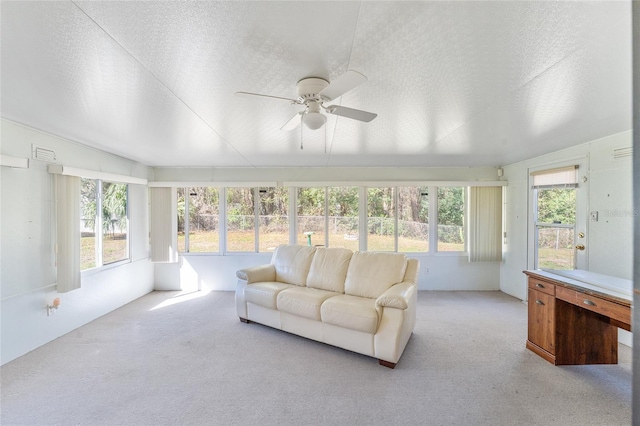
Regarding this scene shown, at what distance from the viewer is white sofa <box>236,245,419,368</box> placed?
8.41 feet

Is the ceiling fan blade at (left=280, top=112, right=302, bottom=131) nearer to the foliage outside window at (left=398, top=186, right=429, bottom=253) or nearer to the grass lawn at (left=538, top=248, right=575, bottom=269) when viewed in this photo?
the foliage outside window at (left=398, top=186, right=429, bottom=253)

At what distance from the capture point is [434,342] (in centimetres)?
302

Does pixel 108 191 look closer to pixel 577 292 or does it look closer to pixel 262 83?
pixel 262 83

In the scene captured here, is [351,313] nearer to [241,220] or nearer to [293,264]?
[293,264]

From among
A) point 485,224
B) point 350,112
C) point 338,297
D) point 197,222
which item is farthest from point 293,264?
point 485,224

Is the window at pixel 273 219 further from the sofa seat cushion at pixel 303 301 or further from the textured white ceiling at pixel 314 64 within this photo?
the textured white ceiling at pixel 314 64

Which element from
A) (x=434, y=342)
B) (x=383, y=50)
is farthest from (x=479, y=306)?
(x=383, y=50)

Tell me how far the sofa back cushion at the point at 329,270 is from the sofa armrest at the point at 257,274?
58cm

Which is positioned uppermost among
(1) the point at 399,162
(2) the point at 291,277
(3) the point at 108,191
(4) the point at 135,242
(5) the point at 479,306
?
(1) the point at 399,162

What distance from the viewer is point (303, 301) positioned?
9.81 ft

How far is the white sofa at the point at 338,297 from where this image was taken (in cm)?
256

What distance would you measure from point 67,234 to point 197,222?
214 cm

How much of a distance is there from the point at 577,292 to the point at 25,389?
4.49 m

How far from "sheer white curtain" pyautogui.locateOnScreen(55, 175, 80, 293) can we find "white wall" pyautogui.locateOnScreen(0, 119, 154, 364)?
66 mm
